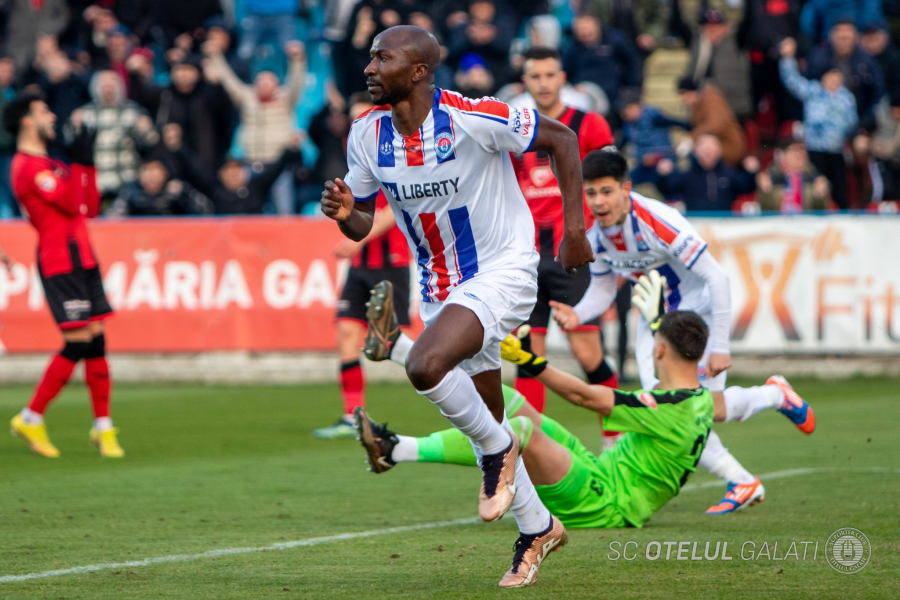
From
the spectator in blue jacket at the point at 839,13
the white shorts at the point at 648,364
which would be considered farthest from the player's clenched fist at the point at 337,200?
the spectator in blue jacket at the point at 839,13

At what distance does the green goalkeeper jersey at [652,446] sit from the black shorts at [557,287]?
7.02 ft

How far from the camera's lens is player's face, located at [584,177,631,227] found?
707 cm

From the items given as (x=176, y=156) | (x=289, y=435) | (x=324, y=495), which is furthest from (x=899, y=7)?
(x=324, y=495)

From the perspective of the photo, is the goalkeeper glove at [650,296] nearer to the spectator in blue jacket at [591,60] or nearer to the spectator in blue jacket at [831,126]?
the spectator in blue jacket at [831,126]

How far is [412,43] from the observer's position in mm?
5008

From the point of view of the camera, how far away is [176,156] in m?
16.3

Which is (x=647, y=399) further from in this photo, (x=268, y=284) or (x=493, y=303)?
(x=268, y=284)

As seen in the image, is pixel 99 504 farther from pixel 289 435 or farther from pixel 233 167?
pixel 233 167

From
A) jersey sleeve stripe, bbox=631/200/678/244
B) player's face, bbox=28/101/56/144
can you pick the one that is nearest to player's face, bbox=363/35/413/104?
jersey sleeve stripe, bbox=631/200/678/244

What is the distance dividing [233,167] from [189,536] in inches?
397

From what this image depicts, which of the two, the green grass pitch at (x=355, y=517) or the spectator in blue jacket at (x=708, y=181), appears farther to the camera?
the spectator in blue jacket at (x=708, y=181)

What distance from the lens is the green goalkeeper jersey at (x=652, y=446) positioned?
6.00m

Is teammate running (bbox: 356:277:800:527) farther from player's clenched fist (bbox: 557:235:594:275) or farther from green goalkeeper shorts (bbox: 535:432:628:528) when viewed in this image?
player's clenched fist (bbox: 557:235:594:275)

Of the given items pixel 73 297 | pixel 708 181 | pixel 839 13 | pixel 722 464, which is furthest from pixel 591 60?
pixel 722 464
